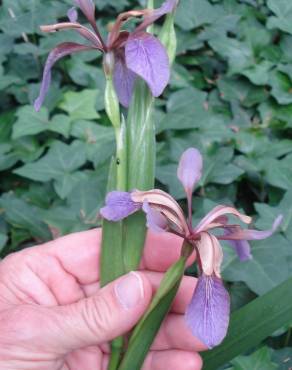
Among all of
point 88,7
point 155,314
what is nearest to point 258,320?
point 155,314

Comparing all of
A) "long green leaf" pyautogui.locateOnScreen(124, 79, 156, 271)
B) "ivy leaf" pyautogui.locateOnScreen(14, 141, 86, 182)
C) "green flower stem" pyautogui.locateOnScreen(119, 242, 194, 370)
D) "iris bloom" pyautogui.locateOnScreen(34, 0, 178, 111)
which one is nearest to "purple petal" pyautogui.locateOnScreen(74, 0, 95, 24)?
"iris bloom" pyautogui.locateOnScreen(34, 0, 178, 111)

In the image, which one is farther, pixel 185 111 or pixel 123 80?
pixel 185 111

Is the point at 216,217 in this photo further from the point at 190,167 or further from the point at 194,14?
the point at 194,14

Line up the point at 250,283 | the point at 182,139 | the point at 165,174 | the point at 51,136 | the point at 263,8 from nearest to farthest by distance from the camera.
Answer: the point at 250,283 → the point at 165,174 → the point at 182,139 → the point at 51,136 → the point at 263,8

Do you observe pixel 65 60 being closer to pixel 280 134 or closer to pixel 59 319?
pixel 280 134

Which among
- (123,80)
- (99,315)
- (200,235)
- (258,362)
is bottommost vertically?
(258,362)

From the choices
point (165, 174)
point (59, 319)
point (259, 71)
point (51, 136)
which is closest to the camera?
point (59, 319)

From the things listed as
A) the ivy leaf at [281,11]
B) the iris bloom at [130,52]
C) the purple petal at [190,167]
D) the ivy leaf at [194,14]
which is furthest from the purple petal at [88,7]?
the ivy leaf at [281,11]

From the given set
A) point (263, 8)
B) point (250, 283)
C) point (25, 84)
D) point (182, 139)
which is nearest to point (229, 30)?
point (263, 8)
